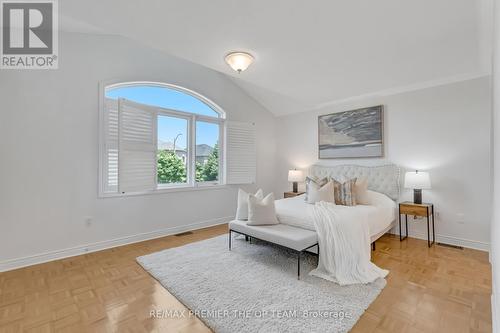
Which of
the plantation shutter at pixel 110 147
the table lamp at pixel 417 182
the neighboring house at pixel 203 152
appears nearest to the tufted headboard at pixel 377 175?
the table lamp at pixel 417 182

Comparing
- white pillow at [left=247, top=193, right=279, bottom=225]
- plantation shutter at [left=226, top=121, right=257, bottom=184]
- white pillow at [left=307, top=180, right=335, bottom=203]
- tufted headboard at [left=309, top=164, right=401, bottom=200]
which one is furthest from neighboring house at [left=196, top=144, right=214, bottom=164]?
tufted headboard at [left=309, top=164, right=401, bottom=200]

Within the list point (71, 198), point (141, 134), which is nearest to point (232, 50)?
point (141, 134)

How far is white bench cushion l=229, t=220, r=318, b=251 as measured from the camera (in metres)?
2.45

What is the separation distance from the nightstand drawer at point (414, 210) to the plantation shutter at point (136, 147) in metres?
3.96

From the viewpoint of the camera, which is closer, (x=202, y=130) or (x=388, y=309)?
(x=388, y=309)

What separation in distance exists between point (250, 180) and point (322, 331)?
12.2 feet

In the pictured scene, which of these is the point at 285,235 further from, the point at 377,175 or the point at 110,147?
the point at 110,147

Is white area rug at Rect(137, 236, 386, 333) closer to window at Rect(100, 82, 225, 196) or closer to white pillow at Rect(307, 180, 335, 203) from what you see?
white pillow at Rect(307, 180, 335, 203)

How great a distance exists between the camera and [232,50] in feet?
9.36

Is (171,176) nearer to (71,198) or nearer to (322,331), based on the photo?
(71,198)

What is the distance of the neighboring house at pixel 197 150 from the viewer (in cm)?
409

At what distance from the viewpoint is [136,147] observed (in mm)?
3594

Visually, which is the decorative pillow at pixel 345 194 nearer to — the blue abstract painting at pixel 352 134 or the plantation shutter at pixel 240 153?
the blue abstract painting at pixel 352 134

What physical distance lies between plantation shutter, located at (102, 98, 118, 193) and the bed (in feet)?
8.19
